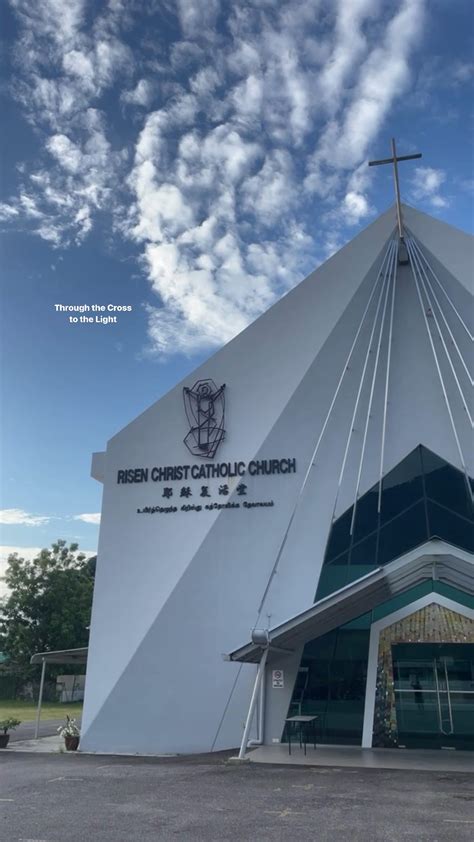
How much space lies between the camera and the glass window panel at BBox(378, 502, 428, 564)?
15.0m

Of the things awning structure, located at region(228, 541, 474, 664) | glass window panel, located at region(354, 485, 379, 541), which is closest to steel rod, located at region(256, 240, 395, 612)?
glass window panel, located at region(354, 485, 379, 541)

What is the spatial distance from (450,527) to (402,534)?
1.11 metres

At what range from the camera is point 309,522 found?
50.6 ft

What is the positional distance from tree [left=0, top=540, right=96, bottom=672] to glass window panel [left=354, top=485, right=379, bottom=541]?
26.3 m

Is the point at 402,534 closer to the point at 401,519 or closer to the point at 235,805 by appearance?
the point at 401,519

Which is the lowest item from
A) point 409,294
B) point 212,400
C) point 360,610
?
point 360,610

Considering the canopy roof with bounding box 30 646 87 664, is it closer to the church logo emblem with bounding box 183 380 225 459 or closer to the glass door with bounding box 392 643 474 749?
the church logo emblem with bounding box 183 380 225 459

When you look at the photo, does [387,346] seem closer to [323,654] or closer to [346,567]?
[346,567]

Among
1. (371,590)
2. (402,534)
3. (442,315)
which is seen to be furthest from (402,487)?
(442,315)

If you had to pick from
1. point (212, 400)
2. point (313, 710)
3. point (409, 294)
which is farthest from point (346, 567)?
point (409, 294)

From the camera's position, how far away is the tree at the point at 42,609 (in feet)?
121

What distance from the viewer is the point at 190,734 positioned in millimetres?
14711

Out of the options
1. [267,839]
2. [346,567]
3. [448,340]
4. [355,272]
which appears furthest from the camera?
[355,272]

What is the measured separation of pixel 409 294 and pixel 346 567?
24.5ft
